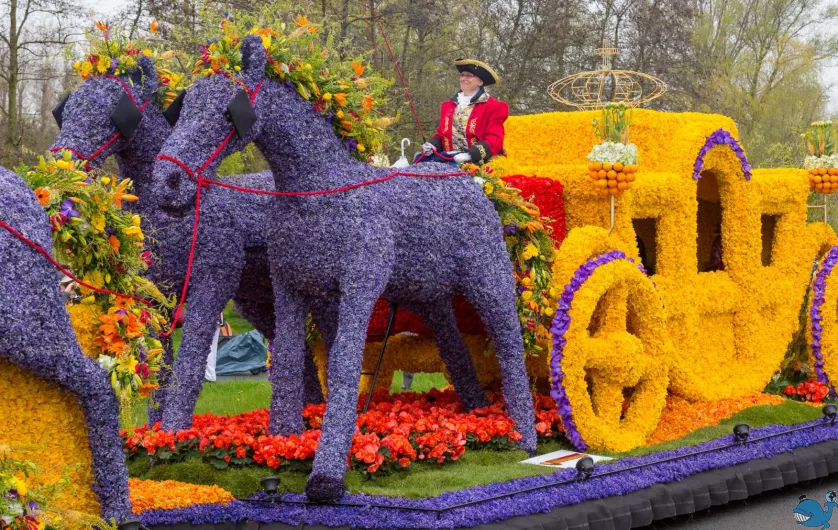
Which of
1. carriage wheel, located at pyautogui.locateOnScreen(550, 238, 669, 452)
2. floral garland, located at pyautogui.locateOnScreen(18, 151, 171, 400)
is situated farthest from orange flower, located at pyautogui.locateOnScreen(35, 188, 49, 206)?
carriage wheel, located at pyautogui.locateOnScreen(550, 238, 669, 452)

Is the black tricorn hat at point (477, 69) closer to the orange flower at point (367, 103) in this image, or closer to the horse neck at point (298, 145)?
the orange flower at point (367, 103)

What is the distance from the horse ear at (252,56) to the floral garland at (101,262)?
3.33 ft

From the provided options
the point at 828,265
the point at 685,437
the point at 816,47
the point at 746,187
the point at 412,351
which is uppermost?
the point at 816,47

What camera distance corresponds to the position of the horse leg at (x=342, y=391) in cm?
543

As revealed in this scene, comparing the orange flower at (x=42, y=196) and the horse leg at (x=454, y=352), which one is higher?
the orange flower at (x=42, y=196)

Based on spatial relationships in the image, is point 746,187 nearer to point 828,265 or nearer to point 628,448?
point 828,265

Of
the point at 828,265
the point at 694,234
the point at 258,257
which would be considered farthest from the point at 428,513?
the point at 828,265

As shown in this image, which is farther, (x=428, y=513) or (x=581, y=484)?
(x=581, y=484)

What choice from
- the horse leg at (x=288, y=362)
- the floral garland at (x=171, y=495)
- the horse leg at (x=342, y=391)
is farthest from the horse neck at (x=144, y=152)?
the floral garland at (x=171, y=495)

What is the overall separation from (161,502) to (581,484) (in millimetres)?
2378

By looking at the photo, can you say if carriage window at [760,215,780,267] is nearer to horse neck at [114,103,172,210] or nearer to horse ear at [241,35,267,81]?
horse neck at [114,103,172,210]

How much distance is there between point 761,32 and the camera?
23.0m

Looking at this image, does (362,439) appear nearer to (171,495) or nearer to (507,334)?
(171,495)

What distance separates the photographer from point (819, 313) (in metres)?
8.94
